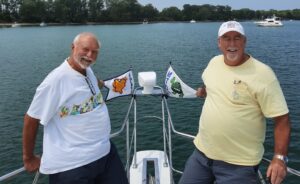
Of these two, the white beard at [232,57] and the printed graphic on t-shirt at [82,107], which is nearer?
the printed graphic on t-shirt at [82,107]

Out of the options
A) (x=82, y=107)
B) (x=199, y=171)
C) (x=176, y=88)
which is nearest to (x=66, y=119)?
(x=82, y=107)

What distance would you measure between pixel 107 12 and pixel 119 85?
15996 centimetres

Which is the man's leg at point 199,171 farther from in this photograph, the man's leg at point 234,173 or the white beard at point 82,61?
the white beard at point 82,61

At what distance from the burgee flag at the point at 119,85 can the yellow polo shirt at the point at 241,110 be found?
1721 millimetres

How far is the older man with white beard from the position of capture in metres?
3.15

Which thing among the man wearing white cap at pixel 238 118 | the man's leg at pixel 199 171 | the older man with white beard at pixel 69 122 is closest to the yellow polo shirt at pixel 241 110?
the man wearing white cap at pixel 238 118

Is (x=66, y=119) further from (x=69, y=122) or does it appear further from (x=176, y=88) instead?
(x=176, y=88)

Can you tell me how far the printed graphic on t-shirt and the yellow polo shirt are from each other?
1146 millimetres

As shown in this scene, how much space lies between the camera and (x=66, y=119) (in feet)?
10.7

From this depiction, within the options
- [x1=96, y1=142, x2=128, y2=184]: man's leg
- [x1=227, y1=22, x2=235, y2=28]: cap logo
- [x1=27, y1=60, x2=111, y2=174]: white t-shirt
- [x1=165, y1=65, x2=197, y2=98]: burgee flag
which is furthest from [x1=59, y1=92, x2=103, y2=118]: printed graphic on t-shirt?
[x1=165, y1=65, x2=197, y2=98]: burgee flag

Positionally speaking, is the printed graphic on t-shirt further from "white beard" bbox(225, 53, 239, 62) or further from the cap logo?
the cap logo

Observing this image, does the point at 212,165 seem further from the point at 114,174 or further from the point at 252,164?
the point at 114,174

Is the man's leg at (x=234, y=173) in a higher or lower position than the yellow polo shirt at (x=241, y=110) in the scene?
lower

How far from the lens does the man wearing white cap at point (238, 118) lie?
3.19 metres
